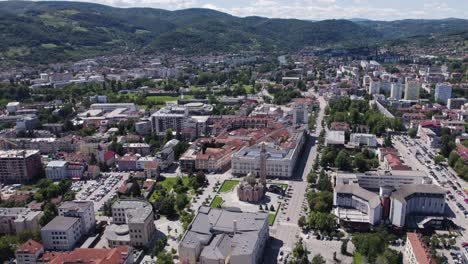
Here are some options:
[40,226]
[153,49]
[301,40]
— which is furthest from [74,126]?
[301,40]

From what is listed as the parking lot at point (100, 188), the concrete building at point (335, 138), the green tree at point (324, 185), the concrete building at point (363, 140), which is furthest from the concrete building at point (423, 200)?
the parking lot at point (100, 188)

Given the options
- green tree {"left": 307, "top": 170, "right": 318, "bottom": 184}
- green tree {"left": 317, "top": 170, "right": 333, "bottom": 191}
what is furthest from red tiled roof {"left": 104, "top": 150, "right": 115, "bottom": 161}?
green tree {"left": 317, "top": 170, "right": 333, "bottom": 191}

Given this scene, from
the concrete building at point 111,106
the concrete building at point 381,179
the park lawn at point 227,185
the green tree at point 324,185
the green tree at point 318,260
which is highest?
the concrete building at point 111,106

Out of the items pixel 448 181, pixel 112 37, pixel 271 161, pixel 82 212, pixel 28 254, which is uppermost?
pixel 112 37

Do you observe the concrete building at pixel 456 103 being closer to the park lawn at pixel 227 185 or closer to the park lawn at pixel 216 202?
the park lawn at pixel 227 185

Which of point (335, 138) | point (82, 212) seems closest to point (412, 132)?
point (335, 138)

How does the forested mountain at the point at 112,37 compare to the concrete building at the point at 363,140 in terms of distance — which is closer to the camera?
the concrete building at the point at 363,140

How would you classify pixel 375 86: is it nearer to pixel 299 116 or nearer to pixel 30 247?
pixel 299 116

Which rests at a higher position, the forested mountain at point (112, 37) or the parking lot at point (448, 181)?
the forested mountain at point (112, 37)

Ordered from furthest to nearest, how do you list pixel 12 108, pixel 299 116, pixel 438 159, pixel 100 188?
pixel 12 108, pixel 299 116, pixel 438 159, pixel 100 188
